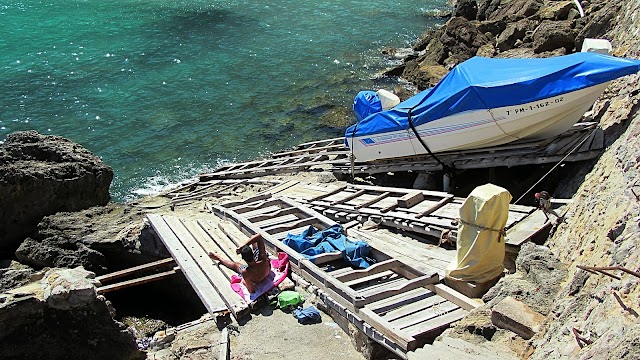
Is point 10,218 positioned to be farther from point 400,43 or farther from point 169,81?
point 400,43

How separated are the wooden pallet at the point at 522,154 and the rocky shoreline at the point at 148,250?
37 cm

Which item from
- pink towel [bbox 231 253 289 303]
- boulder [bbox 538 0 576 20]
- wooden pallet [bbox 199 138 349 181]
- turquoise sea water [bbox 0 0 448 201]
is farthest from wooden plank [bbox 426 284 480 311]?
boulder [bbox 538 0 576 20]

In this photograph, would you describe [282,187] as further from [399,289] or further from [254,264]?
[399,289]

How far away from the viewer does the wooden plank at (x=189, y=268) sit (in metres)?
11.9

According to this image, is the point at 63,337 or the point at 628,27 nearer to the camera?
the point at 63,337

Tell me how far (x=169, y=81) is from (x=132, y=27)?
12.8m

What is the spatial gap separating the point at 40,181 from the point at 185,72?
2156 centimetres

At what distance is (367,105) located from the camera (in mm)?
20188

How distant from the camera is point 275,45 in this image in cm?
4228

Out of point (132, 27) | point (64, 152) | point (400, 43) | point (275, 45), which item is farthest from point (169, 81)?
point (64, 152)

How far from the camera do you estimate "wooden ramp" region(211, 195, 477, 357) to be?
9.82 meters

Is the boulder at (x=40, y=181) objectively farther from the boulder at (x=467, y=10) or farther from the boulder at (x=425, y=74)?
the boulder at (x=467, y=10)

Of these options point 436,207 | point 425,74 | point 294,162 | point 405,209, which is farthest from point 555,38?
point 405,209

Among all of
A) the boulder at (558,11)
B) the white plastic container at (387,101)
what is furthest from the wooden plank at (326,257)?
the boulder at (558,11)
